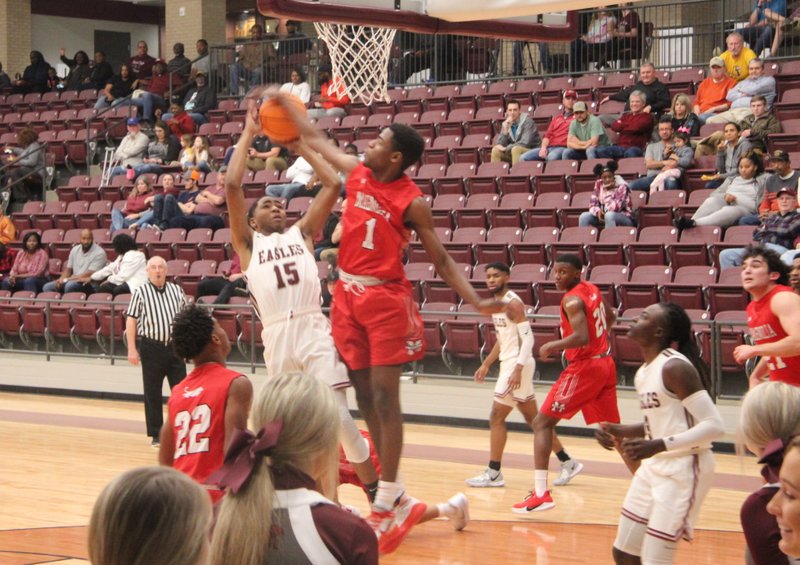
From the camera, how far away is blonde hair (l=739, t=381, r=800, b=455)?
3018mm

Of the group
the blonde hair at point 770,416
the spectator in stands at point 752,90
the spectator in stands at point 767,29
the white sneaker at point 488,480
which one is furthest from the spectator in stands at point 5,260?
the blonde hair at point 770,416

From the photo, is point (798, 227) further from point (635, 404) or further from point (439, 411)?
point (439, 411)

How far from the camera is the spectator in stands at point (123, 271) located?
478 inches

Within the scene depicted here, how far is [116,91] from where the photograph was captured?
21078 mm

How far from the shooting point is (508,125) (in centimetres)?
1456

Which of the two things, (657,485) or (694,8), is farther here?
(694,8)

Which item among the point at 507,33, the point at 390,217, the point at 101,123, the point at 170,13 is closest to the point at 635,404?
the point at 507,33

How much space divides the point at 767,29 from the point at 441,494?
32.5 ft

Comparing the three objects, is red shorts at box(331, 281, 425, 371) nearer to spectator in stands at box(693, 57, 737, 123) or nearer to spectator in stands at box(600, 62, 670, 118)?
spectator in stands at box(693, 57, 737, 123)

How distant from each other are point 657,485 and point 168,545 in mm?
2828

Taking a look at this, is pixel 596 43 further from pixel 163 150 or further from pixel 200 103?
pixel 163 150

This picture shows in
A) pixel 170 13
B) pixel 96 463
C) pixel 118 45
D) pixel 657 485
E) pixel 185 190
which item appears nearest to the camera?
pixel 657 485

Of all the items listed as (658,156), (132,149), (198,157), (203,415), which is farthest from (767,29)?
(203,415)

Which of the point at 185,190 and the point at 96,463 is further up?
the point at 185,190
